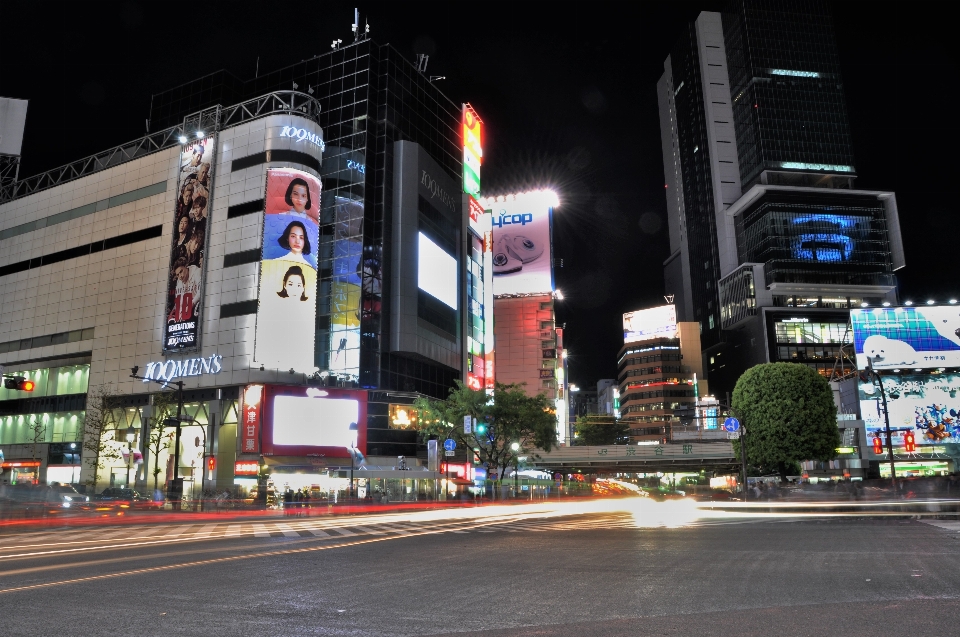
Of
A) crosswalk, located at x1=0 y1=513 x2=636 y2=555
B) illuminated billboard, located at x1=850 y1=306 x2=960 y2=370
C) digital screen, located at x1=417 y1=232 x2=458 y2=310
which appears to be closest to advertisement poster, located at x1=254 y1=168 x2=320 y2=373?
digital screen, located at x1=417 y1=232 x2=458 y2=310

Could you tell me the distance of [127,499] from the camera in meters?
42.2

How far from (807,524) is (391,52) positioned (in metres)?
64.1

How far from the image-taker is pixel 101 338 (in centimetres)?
7325

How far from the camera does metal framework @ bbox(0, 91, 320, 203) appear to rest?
69.7m

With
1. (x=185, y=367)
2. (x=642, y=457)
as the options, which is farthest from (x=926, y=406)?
(x=185, y=367)

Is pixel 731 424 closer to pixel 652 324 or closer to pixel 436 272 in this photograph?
pixel 436 272

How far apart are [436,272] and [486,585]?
66.1 m

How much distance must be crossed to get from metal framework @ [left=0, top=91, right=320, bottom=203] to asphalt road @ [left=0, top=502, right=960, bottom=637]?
56330 mm

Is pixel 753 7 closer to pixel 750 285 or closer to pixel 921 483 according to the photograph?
pixel 750 285

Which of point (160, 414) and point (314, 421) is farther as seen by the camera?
point (160, 414)

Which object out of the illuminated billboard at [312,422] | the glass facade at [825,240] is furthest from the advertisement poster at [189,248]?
the glass facade at [825,240]

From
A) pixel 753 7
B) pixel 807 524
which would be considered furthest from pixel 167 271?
pixel 753 7

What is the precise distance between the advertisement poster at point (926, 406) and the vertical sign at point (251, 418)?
7293 cm

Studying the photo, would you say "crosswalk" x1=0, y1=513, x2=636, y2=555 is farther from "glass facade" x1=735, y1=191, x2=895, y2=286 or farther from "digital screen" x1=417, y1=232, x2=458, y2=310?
"glass facade" x1=735, y1=191, x2=895, y2=286
